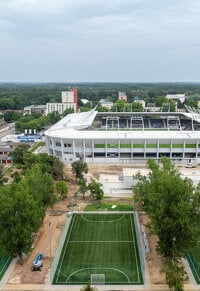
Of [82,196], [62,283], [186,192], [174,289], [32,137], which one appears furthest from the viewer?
[32,137]

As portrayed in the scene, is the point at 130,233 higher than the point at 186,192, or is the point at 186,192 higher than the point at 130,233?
the point at 186,192

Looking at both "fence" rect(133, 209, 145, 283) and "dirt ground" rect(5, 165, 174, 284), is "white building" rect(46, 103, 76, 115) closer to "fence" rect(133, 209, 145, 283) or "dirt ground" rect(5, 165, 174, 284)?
"dirt ground" rect(5, 165, 174, 284)

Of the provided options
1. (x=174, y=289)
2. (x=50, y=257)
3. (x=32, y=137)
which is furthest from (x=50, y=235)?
(x=32, y=137)

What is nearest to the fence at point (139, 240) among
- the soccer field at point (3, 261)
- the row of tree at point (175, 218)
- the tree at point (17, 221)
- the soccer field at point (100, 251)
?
the soccer field at point (100, 251)

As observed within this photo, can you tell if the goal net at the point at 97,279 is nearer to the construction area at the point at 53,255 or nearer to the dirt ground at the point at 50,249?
the construction area at the point at 53,255

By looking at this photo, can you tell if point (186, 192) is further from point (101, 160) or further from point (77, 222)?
point (101, 160)

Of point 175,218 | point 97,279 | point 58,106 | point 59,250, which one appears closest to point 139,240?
point 175,218

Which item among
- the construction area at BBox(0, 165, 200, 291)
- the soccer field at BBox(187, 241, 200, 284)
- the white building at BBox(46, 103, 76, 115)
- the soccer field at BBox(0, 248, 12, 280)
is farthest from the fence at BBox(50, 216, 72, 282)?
the white building at BBox(46, 103, 76, 115)

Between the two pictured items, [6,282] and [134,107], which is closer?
[6,282]
